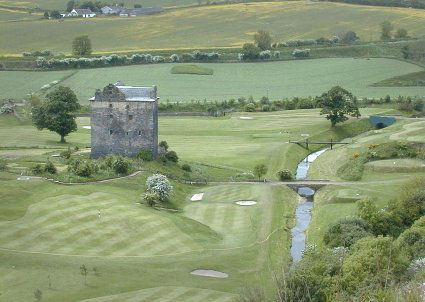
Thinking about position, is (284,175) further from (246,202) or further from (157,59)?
(157,59)

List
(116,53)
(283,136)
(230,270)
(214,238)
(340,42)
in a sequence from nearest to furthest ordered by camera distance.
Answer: (230,270)
(214,238)
(283,136)
(116,53)
(340,42)

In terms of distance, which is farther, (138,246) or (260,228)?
(260,228)

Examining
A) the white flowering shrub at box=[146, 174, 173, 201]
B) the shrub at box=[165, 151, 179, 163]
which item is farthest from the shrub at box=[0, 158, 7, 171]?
the shrub at box=[165, 151, 179, 163]

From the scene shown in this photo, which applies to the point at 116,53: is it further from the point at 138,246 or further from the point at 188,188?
the point at 138,246

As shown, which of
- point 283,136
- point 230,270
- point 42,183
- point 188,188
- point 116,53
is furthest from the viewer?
point 116,53

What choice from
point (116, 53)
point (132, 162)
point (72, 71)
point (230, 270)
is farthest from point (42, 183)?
point (116, 53)

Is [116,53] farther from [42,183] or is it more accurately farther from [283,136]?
[42,183]

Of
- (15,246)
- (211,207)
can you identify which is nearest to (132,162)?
(211,207)
